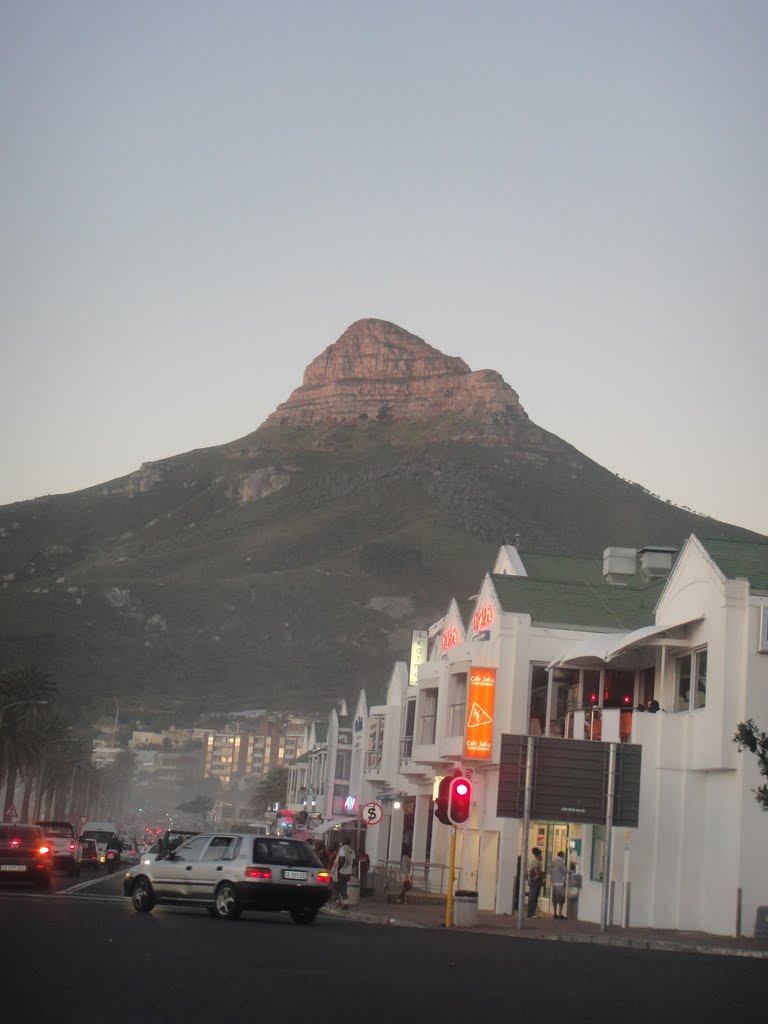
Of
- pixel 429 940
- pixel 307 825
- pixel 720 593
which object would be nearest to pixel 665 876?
pixel 720 593

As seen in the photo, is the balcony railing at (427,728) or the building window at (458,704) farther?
the balcony railing at (427,728)

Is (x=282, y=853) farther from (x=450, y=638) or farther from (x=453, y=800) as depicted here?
(x=450, y=638)

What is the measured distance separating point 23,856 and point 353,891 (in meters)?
9.08

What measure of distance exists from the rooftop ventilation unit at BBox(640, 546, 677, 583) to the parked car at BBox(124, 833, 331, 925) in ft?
90.9

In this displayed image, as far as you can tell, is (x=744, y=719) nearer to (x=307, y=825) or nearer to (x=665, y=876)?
(x=665, y=876)

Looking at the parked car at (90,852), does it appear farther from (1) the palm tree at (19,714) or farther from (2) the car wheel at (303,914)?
(2) the car wheel at (303,914)

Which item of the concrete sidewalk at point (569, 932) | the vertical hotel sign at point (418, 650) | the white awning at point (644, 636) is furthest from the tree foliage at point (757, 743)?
the vertical hotel sign at point (418, 650)

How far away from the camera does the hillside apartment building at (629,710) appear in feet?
→ 105

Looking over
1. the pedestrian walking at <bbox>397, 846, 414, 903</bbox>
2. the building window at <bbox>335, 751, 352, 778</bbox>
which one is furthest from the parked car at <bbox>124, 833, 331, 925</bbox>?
the building window at <bbox>335, 751, 352, 778</bbox>

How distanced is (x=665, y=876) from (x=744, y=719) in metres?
4.84

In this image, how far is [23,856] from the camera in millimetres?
34438

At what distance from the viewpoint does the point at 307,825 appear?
9481cm

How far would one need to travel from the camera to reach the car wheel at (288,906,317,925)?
27.0 m

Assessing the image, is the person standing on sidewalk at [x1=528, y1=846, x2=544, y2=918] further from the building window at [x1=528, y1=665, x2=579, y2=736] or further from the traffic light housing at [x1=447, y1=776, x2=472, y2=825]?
the traffic light housing at [x1=447, y1=776, x2=472, y2=825]
